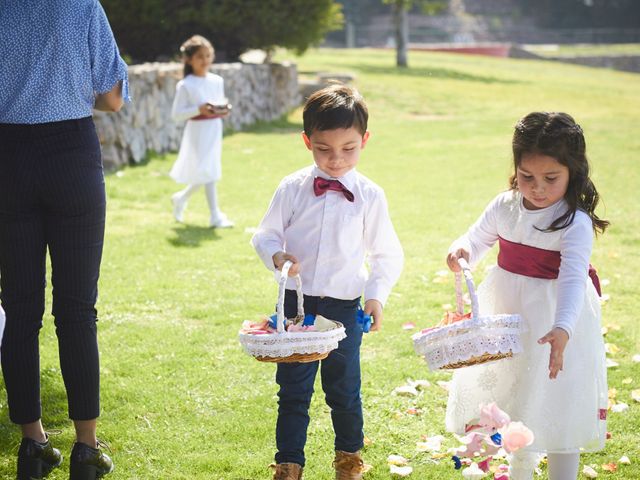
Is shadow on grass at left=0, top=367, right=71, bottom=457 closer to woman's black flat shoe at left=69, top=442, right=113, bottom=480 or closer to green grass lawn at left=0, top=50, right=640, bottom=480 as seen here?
green grass lawn at left=0, top=50, right=640, bottom=480

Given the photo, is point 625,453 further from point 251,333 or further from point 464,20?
point 464,20

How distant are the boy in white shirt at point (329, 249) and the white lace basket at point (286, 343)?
328mm

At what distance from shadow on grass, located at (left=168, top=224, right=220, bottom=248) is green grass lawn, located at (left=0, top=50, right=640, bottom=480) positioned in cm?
2

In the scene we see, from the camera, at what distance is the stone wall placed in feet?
37.2

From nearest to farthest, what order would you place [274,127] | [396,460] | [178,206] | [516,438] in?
[516,438], [396,460], [178,206], [274,127]

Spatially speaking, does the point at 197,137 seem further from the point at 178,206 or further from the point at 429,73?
A: the point at 429,73

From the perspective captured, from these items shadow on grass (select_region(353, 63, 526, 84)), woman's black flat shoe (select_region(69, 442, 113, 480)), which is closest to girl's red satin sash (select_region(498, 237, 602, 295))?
woman's black flat shoe (select_region(69, 442, 113, 480))

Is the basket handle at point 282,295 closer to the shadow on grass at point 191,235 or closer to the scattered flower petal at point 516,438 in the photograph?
the scattered flower petal at point 516,438

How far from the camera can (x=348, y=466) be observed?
135 inches

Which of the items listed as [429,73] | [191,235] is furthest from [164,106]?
[429,73]

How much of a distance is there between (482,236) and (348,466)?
3.27 ft

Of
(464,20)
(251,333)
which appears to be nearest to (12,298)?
(251,333)

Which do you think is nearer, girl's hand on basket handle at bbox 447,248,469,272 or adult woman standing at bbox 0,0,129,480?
adult woman standing at bbox 0,0,129,480

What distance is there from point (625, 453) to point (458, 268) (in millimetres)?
1255
